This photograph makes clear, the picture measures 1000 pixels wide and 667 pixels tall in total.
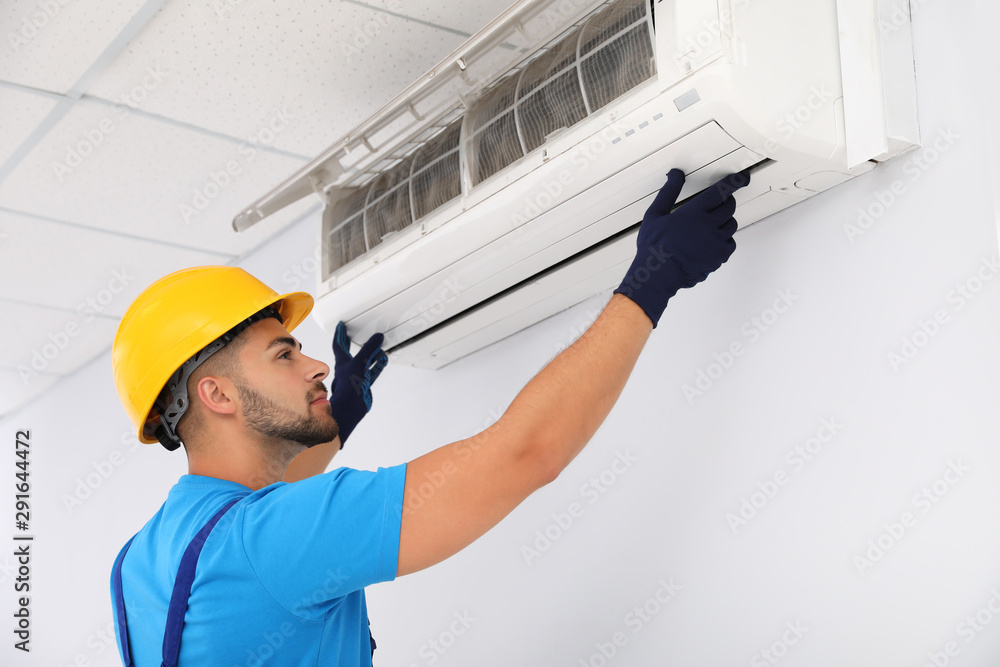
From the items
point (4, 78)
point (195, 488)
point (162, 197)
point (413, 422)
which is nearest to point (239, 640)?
point (195, 488)

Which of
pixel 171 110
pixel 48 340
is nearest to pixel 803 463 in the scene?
pixel 171 110

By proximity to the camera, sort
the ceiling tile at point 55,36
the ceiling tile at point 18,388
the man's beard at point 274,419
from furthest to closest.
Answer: the ceiling tile at point 18,388, the ceiling tile at point 55,36, the man's beard at point 274,419

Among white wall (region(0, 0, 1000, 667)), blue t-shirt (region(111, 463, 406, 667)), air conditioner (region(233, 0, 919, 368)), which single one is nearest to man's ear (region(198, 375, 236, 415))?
blue t-shirt (region(111, 463, 406, 667))

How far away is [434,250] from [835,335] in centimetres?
65

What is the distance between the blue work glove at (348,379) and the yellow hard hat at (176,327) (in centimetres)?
36

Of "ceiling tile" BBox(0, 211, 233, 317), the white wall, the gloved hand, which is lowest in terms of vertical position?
the white wall

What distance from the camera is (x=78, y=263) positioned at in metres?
2.56

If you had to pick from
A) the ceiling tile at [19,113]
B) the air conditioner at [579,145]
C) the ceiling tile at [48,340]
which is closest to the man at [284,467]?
the air conditioner at [579,145]

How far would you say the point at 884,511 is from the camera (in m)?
1.10

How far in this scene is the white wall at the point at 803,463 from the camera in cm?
105

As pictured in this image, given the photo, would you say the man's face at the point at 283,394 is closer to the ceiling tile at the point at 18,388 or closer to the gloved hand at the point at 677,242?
the gloved hand at the point at 677,242

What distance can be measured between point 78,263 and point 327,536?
6.42 feet

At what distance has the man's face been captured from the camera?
1.26 metres

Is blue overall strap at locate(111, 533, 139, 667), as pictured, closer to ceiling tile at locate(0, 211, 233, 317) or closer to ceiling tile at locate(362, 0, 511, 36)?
ceiling tile at locate(362, 0, 511, 36)
